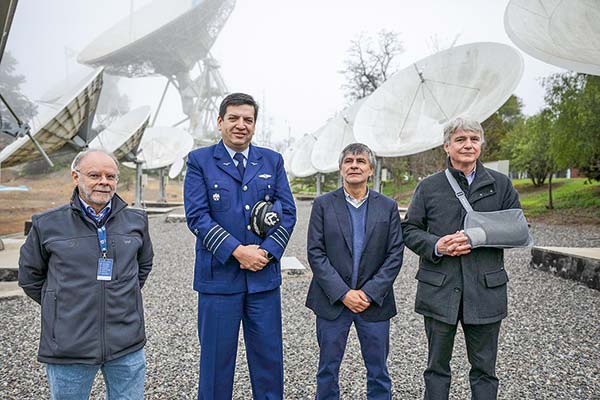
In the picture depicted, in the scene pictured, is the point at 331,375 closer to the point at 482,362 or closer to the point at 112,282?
the point at 482,362

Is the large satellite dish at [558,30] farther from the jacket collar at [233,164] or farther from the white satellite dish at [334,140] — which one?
the white satellite dish at [334,140]

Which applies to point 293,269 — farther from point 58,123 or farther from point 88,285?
point 58,123

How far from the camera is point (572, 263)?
5.96 meters

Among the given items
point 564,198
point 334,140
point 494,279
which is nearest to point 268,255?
point 494,279

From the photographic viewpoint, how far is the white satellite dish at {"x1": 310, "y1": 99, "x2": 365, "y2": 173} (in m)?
22.5

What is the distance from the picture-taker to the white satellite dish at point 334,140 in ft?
74.0

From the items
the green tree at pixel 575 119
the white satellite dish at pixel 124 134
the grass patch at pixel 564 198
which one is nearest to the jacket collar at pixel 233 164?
the green tree at pixel 575 119

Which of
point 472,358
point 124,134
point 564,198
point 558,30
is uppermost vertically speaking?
point 558,30

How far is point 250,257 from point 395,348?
6.83 feet

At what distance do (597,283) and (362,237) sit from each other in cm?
459

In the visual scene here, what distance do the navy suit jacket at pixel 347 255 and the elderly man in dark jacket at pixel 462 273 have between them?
170 millimetres

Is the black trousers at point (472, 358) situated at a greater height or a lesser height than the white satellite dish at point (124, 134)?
lesser

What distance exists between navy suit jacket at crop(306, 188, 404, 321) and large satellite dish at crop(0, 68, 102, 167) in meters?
8.88

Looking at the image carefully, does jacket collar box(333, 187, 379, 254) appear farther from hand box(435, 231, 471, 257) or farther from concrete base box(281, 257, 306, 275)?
concrete base box(281, 257, 306, 275)
